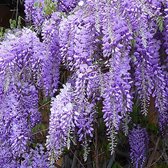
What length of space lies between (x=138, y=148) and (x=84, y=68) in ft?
3.86

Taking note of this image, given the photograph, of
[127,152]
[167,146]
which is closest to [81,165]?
[127,152]

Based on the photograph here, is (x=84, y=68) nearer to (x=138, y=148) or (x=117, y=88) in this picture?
(x=117, y=88)

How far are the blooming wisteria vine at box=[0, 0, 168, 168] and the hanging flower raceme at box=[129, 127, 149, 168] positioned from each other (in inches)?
16.6

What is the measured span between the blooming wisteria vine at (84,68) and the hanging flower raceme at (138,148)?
0.42m

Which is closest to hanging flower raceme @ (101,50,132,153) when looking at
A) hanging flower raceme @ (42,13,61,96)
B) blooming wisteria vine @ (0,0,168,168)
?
blooming wisteria vine @ (0,0,168,168)

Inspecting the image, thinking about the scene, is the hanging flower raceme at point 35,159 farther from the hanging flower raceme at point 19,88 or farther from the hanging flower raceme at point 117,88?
the hanging flower raceme at point 117,88

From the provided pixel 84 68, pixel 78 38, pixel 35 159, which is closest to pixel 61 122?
pixel 84 68

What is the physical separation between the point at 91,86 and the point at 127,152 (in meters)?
1.44

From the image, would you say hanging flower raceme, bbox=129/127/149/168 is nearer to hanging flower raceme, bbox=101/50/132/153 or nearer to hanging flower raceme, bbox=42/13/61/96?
hanging flower raceme, bbox=42/13/61/96

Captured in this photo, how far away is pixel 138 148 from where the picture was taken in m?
3.58

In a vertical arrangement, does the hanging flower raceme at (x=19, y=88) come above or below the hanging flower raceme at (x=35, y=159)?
above

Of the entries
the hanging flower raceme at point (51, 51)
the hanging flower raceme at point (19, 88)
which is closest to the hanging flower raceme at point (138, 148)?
the hanging flower raceme at point (19, 88)

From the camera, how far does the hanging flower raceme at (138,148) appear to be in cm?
356

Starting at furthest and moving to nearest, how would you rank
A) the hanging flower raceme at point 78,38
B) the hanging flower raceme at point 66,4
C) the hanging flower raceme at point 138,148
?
the hanging flower raceme at point 138,148, the hanging flower raceme at point 66,4, the hanging flower raceme at point 78,38
